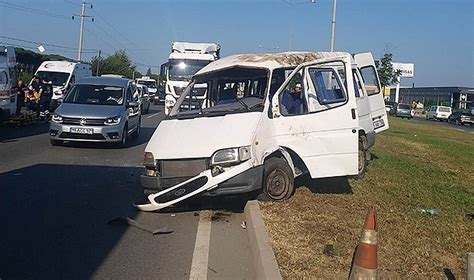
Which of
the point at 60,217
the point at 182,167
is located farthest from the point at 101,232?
the point at 182,167

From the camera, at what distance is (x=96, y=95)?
51.5 ft

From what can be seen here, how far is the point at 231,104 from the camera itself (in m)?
8.89

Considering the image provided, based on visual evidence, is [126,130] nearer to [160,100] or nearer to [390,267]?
[390,267]

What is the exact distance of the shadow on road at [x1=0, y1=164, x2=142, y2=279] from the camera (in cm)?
554

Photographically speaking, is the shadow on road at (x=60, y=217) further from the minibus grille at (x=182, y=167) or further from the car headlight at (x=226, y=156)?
the car headlight at (x=226, y=156)

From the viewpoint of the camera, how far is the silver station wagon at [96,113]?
14.3 meters

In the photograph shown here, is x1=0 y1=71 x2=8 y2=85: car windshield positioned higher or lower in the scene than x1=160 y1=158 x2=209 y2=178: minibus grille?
higher

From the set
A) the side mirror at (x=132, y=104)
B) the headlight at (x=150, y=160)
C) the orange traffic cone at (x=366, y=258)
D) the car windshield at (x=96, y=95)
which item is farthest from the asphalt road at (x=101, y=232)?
the side mirror at (x=132, y=104)

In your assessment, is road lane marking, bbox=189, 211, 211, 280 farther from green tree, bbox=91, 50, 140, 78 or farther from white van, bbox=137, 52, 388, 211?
green tree, bbox=91, 50, 140, 78

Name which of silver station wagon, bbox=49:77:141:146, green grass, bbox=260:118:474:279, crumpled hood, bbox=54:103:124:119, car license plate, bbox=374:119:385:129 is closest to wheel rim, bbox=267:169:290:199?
green grass, bbox=260:118:474:279

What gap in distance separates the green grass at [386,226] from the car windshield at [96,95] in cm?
756

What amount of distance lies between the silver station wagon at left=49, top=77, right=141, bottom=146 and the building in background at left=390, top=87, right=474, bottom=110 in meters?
69.9

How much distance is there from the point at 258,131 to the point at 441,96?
112903 millimetres

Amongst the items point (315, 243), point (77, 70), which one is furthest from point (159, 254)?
point (77, 70)
